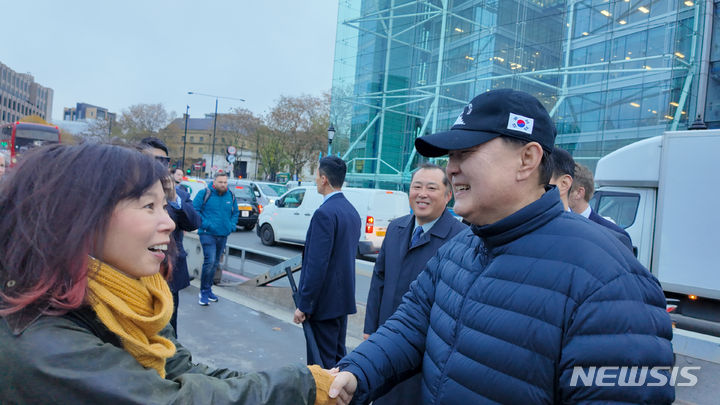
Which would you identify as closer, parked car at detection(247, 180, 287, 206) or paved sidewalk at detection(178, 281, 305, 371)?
paved sidewalk at detection(178, 281, 305, 371)

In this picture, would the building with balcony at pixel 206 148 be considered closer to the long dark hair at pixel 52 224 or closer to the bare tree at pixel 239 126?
the bare tree at pixel 239 126

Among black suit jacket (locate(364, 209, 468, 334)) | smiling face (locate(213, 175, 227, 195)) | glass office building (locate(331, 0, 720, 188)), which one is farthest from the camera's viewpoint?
glass office building (locate(331, 0, 720, 188))

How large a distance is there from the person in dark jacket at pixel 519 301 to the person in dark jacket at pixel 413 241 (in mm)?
1408

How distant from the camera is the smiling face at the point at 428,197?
3.56 m

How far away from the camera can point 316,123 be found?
4606 centimetres

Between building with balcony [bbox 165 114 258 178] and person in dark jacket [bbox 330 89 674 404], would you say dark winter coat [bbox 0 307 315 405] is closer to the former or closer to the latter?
person in dark jacket [bbox 330 89 674 404]

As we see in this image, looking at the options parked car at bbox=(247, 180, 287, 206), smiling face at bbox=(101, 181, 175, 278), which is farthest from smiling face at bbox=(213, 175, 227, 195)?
parked car at bbox=(247, 180, 287, 206)

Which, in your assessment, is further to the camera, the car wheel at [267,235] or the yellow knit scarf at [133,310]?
the car wheel at [267,235]

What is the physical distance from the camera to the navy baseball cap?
63.4 inches

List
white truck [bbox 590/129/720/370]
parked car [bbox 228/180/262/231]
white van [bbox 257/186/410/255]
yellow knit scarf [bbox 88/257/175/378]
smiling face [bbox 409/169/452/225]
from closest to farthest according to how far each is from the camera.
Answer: yellow knit scarf [bbox 88/257/175/378]
smiling face [bbox 409/169/452/225]
white truck [bbox 590/129/720/370]
white van [bbox 257/186/410/255]
parked car [bbox 228/180/262/231]

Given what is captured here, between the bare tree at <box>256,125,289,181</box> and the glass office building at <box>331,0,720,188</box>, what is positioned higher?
the glass office building at <box>331,0,720,188</box>

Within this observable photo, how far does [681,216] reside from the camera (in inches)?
291

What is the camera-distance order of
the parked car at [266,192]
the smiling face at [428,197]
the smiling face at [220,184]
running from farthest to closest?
the parked car at [266,192] → the smiling face at [220,184] → the smiling face at [428,197]

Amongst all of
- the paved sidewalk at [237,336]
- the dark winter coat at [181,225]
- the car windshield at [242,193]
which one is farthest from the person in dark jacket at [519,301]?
the car windshield at [242,193]
